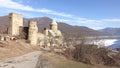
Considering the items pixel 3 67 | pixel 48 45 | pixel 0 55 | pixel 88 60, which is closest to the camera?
pixel 3 67

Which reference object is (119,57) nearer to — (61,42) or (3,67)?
(61,42)

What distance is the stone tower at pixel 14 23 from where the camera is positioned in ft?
258

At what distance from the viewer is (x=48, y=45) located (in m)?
87.8

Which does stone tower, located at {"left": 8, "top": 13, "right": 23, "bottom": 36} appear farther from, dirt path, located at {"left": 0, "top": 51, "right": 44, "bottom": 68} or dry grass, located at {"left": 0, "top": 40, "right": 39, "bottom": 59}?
dirt path, located at {"left": 0, "top": 51, "right": 44, "bottom": 68}

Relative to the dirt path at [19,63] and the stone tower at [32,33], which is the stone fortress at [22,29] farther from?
the dirt path at [19,63]

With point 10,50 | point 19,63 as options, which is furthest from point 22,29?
point 19,63

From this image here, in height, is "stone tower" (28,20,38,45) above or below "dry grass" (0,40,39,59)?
above

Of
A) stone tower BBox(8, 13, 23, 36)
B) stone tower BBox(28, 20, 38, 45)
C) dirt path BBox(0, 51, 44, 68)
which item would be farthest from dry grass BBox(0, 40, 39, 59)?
stone tower BBox(8, 13, 23, 36)

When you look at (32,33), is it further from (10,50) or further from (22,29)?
(10,50)

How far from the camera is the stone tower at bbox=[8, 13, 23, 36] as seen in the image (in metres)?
78.5

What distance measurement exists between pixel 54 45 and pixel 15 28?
51.4ft

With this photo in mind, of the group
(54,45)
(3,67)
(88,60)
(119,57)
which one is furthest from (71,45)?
(3,67)

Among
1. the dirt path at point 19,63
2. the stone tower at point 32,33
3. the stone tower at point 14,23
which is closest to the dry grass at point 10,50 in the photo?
the dirt path at point 19,63

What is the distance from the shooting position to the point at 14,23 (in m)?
79.5
